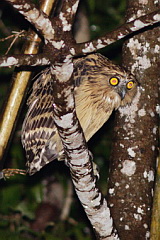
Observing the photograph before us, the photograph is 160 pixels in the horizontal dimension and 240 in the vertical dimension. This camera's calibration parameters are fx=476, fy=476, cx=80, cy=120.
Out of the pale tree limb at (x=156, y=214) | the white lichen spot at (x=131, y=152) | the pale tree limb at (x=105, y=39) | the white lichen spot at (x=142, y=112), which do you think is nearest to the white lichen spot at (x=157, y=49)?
the white lichen spot at (x=142, y=112)

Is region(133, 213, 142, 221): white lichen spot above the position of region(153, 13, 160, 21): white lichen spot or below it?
below

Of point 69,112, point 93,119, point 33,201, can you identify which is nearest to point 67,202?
point 33,201

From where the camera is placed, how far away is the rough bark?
330cm

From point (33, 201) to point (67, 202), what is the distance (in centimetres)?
68

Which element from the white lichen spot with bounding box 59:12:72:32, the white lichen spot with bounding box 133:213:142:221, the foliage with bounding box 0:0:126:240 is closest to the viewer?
the white lichen spot with bounding box 59:12:72:32

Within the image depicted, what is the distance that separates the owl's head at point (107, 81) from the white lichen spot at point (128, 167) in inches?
17.7

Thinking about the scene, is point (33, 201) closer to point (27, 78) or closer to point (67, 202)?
point (67, 202)

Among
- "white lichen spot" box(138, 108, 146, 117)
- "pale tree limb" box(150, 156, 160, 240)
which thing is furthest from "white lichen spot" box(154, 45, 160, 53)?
"pale tree limb" box(150, 156, 160, 240)

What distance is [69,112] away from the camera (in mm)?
A: 2508

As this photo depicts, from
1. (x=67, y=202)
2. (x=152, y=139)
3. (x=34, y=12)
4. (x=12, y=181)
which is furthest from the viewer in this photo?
(x=67, y=202)

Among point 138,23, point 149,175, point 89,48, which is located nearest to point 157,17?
point 138,23

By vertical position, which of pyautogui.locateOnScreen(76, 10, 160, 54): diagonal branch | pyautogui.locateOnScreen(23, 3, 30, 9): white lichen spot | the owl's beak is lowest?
the owl's beak

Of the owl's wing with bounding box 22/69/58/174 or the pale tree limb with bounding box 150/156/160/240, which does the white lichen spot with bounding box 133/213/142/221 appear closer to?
the pale tree limb with bounding box 150/156/160/240

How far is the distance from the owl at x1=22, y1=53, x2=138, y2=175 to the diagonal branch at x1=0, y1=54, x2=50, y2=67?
50.7 inches
